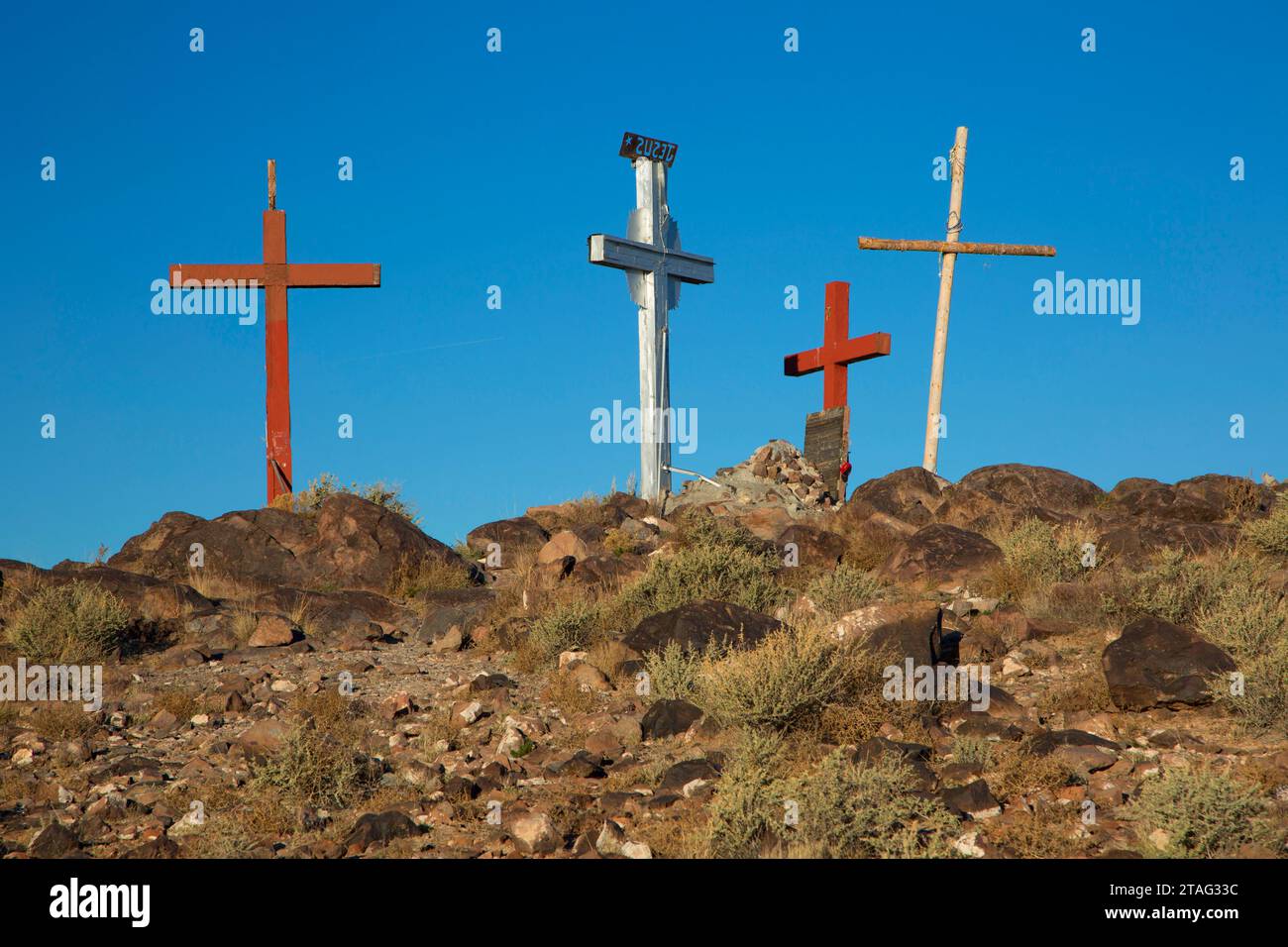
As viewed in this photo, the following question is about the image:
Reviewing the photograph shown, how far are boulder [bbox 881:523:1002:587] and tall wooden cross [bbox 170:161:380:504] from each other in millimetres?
9567

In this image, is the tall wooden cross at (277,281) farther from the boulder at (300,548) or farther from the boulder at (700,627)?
the boulder at (700,627)

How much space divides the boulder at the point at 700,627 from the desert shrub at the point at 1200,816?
13.5 ft

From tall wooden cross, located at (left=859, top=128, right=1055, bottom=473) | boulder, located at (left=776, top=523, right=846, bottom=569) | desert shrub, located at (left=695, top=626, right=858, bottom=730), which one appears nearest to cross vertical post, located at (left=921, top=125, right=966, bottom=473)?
tall wooden cross, located at (left=859, top=128, right=1055, bottom=473)

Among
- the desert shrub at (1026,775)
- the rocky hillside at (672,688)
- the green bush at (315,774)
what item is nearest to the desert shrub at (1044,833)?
the rocky hillside at (672,688)

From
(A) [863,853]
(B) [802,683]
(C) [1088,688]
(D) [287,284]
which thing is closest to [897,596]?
(C) [1088,688]

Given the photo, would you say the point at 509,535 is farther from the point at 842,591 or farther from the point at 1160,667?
the point at 1160,667

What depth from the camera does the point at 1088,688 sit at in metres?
9.84

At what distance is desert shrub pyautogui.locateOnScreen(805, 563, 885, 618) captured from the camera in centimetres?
1212

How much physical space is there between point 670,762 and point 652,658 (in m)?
1.83

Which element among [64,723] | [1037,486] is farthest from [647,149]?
[64,723]

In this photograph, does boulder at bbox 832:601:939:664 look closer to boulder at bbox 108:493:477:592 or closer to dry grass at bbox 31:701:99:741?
dry grass at bbox 31:701:99:741

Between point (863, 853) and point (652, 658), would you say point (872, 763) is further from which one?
point (652, 658)

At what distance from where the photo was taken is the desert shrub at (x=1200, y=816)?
6.85m

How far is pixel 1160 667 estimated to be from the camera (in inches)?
381
